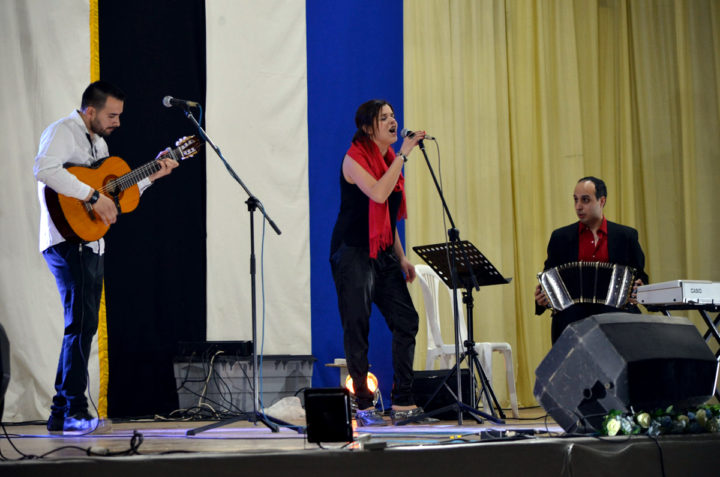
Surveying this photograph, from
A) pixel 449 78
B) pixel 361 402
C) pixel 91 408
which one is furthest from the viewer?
pixel 449 78

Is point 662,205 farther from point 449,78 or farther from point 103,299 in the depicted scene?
point 103,299

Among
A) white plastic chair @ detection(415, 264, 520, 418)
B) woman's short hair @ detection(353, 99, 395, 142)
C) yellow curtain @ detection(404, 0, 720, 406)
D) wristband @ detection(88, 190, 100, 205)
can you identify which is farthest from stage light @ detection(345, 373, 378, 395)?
wristband @ detection(88, 190, 100, 205)

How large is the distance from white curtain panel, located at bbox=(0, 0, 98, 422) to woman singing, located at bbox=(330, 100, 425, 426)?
1924 mm

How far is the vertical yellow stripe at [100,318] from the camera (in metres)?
4.57

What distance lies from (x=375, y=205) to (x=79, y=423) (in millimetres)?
1686

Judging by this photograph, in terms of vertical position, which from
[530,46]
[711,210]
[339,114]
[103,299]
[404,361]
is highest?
[530,46]

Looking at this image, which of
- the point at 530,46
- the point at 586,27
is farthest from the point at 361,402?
the point at 586,27

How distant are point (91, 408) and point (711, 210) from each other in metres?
4.82

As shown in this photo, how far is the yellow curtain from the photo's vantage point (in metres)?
5.54

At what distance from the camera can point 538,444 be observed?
217cm

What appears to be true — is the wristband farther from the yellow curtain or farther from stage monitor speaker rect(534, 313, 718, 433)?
the yellow curtain

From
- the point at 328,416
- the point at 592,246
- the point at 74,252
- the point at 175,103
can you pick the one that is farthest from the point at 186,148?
the point at 592,246

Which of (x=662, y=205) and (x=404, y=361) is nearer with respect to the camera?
(x=404, y=361)

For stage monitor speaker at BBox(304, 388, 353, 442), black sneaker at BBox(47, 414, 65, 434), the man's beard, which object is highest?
the man's beard
